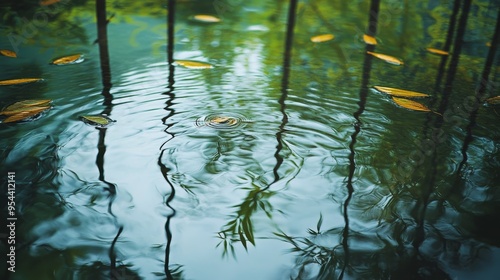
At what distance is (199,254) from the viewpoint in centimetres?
107

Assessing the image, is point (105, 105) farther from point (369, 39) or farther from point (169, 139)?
point (369, 39)

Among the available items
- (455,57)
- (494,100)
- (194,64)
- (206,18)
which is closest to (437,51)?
(455,57)

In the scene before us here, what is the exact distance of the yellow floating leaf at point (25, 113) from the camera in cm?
161

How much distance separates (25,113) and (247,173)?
3.09 feet

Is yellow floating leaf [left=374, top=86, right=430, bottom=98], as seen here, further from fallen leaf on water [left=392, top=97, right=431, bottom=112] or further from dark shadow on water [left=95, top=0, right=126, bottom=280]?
dark shadow on water [left=95, top=0, right=126, bottom=280]

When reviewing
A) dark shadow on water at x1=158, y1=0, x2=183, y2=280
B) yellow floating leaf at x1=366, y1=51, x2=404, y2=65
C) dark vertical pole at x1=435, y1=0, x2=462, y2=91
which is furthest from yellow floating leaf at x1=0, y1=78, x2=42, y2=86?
dark vertical pole at x1=435, y1=0, x2=462, y2=91

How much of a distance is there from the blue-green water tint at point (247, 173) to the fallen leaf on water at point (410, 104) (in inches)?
1.2

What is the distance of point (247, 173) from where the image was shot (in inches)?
55.1

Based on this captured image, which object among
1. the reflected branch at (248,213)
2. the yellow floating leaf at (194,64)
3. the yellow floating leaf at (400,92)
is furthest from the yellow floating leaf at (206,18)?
the reflected branch at (248,213)

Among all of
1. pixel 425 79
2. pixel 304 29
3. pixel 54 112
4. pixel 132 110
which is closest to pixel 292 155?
pixel 132 110

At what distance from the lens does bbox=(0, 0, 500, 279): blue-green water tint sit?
1071 mm

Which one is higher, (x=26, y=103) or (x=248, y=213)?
(x=26, y=103)

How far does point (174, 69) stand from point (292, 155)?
990mm

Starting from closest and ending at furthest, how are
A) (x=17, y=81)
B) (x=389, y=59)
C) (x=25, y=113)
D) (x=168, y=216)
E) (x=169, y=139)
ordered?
(x=168, y=216) → (x=169, y=139) → (x=25, y=113) → (x=17, y=81) → (x=389, y=59)
